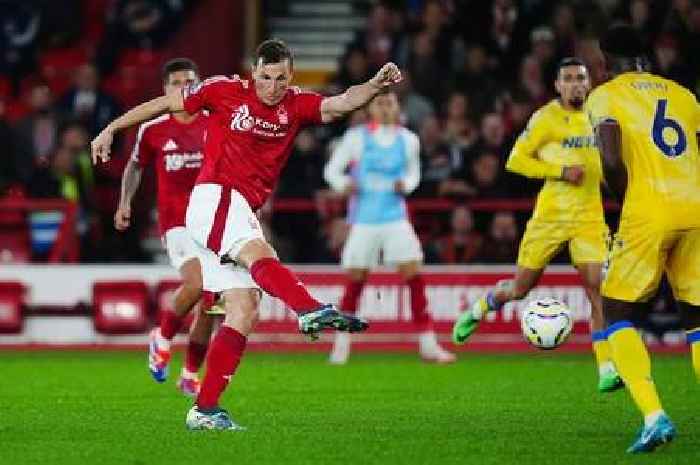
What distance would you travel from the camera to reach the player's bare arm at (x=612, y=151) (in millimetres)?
9234

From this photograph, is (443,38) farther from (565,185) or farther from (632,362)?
(632,362)

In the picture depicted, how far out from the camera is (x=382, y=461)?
8.76m

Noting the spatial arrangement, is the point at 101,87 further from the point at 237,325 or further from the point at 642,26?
the point at 237,325

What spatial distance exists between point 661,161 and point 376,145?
7.41 m

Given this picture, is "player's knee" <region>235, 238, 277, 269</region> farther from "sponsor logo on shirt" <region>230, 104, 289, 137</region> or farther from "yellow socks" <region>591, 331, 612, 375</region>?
"yellow socks" <region>591, 331, 612, 375</region>

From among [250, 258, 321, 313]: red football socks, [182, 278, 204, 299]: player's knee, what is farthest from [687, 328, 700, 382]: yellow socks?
[182, 278, 204, 299]: player's knee

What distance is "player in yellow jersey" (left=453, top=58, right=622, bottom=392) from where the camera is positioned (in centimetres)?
1362

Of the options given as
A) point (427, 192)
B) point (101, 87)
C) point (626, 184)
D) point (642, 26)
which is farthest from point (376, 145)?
point (626, 184)

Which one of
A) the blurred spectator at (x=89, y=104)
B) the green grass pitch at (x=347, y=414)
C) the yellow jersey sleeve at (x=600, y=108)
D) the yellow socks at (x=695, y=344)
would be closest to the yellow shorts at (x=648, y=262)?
the yellow socks at (x=695, y=344)

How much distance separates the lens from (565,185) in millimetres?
13727

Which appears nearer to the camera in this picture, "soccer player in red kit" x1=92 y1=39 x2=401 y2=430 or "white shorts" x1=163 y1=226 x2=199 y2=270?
"soccer player in red kit" x1=92 y1=39 x2=401 y2=430

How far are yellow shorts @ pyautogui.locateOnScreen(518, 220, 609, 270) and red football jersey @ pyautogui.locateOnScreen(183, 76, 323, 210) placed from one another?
145 inches

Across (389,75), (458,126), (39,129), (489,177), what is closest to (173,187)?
(389,75)

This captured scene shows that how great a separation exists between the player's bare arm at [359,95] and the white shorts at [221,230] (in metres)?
0.73
